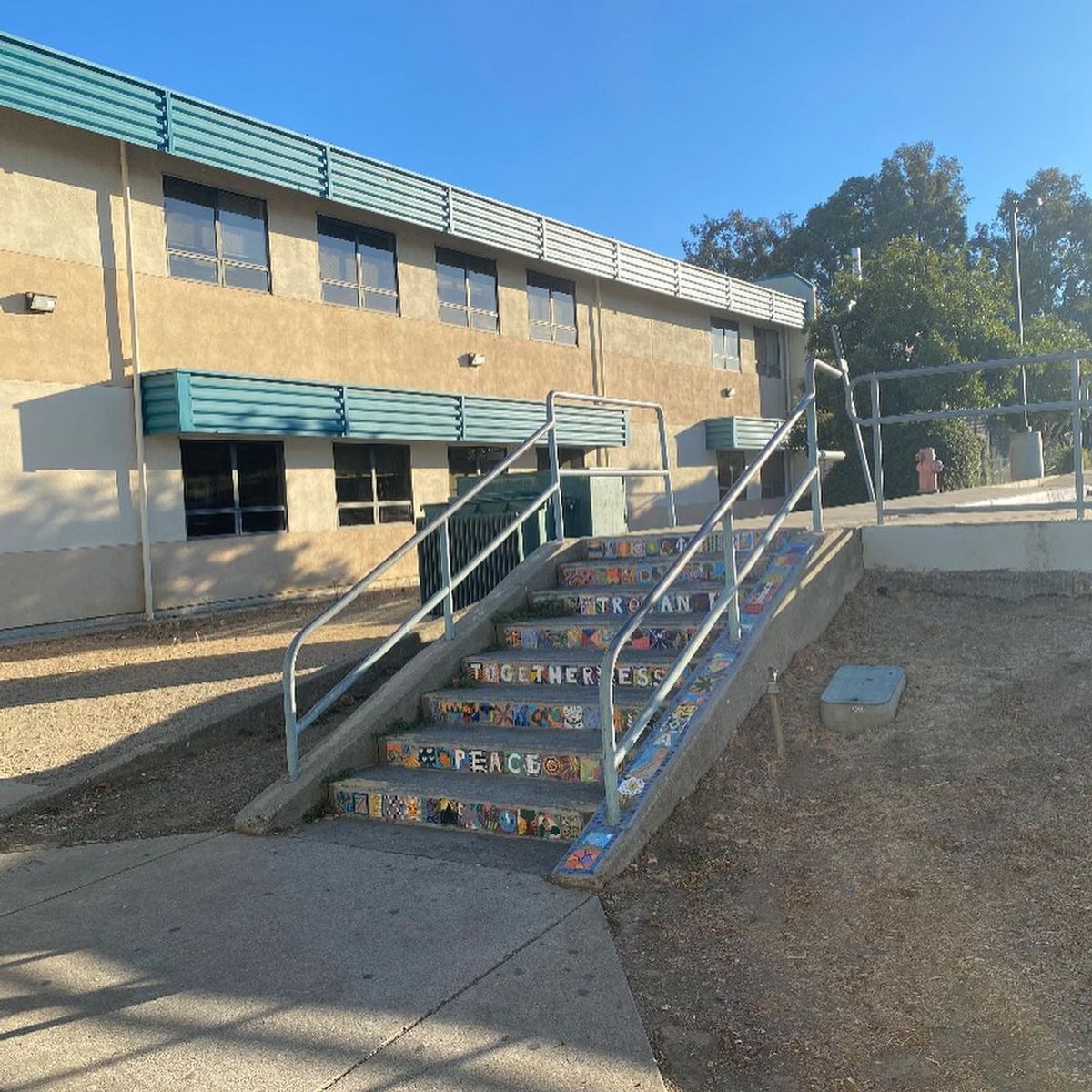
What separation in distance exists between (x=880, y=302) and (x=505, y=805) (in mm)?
22412

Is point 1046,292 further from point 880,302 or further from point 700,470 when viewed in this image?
point 700,470

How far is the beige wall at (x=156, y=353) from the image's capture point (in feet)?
38.0

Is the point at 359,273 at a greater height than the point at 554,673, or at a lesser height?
greater

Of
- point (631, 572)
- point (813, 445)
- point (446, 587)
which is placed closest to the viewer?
point (446, 587)

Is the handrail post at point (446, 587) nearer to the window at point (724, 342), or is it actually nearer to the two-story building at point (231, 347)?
the two-story building at point (231, 347)

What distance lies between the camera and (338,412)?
47.2 ft

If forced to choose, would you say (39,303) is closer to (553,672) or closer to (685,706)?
(553,672)

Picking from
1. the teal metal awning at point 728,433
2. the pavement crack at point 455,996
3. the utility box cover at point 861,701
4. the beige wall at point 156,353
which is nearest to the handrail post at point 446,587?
the utility box cover at point 861,701

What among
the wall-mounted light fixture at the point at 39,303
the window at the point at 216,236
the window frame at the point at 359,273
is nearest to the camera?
the wall-mounted light fixture at the point at 39,303

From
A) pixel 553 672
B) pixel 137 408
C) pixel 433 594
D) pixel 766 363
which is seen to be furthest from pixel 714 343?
pixel 553 672

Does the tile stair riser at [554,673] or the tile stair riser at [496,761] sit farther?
the tile stair riser at [554,673]

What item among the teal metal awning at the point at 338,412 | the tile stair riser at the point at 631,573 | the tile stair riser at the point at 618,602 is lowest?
the tile stair riser at the point at 618,602

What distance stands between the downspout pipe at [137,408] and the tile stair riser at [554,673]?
26.4 ft

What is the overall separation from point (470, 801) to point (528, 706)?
85 centimetres
